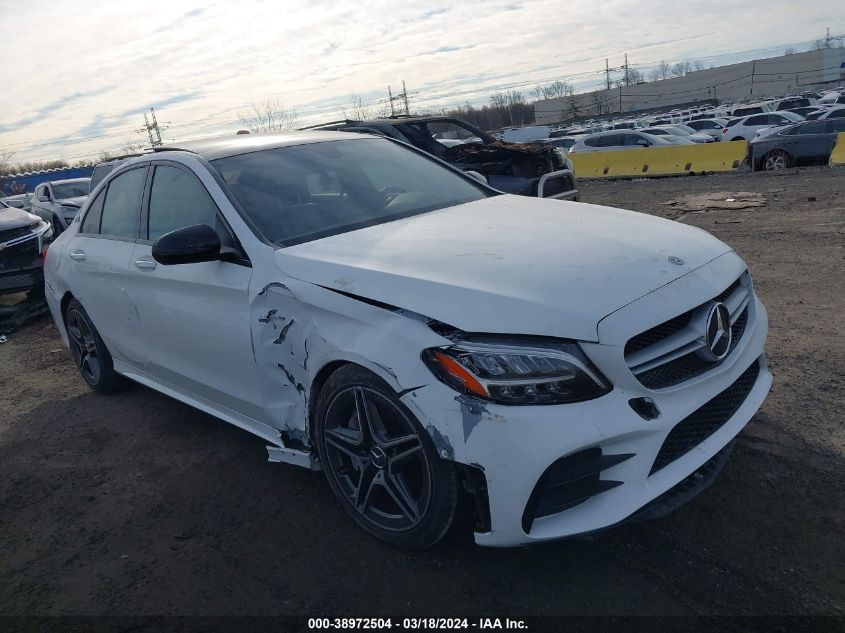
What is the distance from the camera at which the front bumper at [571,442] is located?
7.29 ft

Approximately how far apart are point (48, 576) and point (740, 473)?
10.3 ft

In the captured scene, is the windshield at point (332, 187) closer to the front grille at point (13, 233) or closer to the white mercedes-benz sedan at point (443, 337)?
the white mercedes-benz sedan at point (443, 337)

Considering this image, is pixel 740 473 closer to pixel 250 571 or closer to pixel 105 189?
pixel 250 571

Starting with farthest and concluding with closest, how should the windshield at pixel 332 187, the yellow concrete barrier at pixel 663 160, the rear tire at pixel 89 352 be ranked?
the yellow concrete barrier at pixel 663 160
the rear tire at pixel 89 352
the windshield at pixel 332 187

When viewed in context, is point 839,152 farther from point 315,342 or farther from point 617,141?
point 315,342

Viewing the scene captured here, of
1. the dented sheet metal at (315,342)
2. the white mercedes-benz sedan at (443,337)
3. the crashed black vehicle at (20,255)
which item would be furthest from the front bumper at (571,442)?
the crashed black vehicle at (20,255)

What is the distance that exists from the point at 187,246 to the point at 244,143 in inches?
45.6

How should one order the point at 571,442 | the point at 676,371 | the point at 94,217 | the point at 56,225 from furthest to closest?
the point at 56,225, the point at 94,217, the point at 676,371, the point at 571,442

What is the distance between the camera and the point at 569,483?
2.28 meters

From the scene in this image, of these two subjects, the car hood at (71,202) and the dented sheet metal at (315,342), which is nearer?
the dented sheet metal at (315,342)

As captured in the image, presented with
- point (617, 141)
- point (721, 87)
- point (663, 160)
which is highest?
point (617, 141)

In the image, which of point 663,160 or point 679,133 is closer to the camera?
point 663,160

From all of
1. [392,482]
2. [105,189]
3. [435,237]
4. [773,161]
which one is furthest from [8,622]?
[773,161]

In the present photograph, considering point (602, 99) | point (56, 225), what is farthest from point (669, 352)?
point (602, 99)
